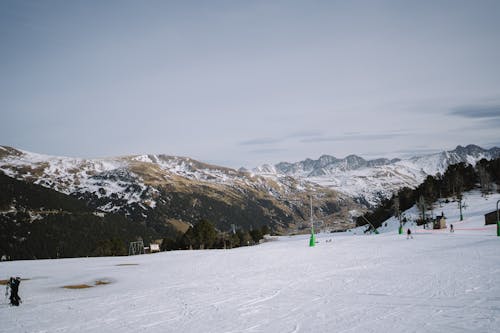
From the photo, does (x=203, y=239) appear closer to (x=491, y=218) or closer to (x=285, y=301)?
(x=491, y=218)

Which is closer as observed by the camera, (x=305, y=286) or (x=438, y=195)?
(x=305, y=286)

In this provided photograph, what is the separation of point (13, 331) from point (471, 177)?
17628cm

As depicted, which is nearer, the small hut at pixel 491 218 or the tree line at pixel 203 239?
the small hut at pixel 491 218

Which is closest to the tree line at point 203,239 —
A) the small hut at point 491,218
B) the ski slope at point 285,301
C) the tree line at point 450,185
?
the tree line at point 450,185

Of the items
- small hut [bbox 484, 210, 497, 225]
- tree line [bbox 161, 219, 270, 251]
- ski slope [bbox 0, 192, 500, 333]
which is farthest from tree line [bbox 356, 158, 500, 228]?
ski slope [bbox 0, 192, 500, 333]

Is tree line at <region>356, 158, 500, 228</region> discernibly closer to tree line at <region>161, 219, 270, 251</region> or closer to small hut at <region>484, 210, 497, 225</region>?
tree line at <region>161, 219, 270, 251</region>

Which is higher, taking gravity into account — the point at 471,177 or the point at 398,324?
the point at 471,177

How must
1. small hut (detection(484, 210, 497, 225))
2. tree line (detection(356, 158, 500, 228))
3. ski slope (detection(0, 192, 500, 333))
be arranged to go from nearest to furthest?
ski slope (detection(0, 192, 500, 333)) < small hut (detection(484, 210, 497, 225)) < tree line (detection(356, 158, 500, 228))

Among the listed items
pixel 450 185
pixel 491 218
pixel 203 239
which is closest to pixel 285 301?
pixel 491 218

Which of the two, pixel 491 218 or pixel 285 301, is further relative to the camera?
pixel 491 218

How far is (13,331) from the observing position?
15.2 metres

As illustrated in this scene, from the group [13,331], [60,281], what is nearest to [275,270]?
[60,281]

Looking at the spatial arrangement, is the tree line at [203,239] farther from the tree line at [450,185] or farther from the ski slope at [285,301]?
the ski slope at [285,301]

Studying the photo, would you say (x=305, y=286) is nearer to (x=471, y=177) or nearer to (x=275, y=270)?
(x=275, y=270)
